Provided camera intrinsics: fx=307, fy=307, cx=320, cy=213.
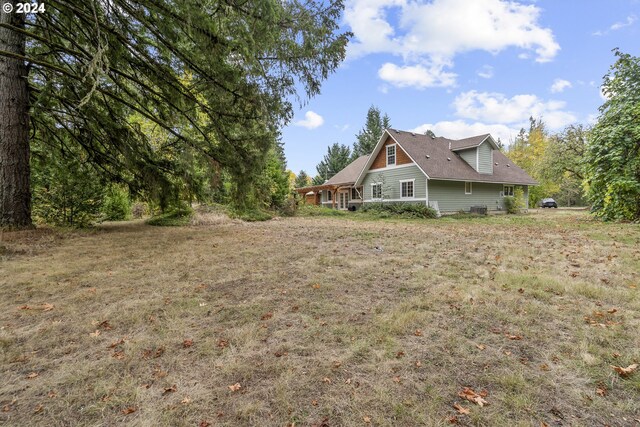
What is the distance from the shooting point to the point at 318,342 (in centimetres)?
285

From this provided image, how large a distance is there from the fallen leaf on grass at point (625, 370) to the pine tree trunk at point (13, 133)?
10.8m

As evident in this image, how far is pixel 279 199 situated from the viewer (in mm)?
19469

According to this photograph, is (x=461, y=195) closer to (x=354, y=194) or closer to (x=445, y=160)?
(x=445, y=160)

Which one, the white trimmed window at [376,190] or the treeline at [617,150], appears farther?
the white trimmed window at [376,190]

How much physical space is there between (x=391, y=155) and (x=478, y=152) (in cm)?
593

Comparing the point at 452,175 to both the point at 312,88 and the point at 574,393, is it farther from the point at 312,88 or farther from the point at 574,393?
the point at 574,393

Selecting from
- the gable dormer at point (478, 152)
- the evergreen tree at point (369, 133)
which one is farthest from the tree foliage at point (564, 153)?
the evergreen tree at point (369, 133)

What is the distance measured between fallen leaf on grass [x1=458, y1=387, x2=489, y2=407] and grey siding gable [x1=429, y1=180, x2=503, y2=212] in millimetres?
18145

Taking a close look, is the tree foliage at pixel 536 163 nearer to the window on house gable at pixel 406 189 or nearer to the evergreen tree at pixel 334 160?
the window on house gable at pixel 406 189

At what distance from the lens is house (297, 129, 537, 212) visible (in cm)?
1957

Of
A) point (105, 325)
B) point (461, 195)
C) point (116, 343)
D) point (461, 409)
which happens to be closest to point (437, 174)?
point (461, 195)

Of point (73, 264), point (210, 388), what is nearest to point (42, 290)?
point (73, 264)

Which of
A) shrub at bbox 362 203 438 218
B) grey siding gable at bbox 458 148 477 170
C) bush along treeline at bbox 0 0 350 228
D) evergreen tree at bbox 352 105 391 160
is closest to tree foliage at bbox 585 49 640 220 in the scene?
grey siding gable at bbox 458 148 477 170
